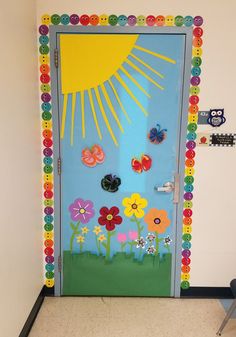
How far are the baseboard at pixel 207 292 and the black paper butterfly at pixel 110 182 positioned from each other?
1.02 m

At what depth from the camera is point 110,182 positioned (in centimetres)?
234

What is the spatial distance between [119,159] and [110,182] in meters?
0.19

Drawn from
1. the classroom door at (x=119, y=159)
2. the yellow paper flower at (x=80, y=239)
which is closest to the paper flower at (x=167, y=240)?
the classroom door at (x=119, y=159)

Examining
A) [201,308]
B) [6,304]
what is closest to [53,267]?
[6,304]

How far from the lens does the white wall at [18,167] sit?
5.47 feet

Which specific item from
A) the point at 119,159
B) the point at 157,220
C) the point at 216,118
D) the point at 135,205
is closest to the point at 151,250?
the point at 157,220

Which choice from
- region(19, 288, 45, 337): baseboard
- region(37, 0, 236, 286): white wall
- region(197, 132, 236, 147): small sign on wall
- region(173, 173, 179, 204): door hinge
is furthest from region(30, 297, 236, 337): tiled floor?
region(197, 132, 236, 147): small sign on wall

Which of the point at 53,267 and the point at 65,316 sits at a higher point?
the point at 53,267

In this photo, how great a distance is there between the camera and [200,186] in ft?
7.77

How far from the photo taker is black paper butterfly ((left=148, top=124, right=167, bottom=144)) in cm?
229

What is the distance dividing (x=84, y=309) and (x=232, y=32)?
2.31 m

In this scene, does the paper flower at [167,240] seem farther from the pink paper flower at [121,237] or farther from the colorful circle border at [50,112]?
the pink paper flower at [121,237]

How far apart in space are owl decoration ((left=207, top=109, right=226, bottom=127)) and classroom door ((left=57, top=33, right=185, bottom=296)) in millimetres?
262

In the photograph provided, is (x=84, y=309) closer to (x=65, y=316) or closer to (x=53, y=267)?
(x=65, y=316)
